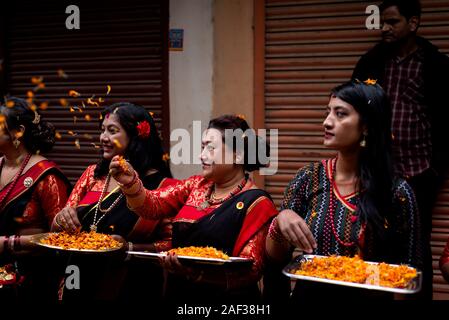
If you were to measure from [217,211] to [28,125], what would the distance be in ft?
5.50

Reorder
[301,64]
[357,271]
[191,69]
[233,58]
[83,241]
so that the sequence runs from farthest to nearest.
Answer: [191,69] < [233,58] < [301,64] < [83,241] < [357,271]

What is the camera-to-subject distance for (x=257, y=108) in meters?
4.66

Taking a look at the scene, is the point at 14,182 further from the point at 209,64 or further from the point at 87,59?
the point at 209,64

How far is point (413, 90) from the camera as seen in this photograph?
373 cm

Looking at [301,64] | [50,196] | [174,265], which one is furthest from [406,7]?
[50,196]

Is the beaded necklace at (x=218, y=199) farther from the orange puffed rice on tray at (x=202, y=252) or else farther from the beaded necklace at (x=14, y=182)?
the beaded necklace at (x=14, y=182)

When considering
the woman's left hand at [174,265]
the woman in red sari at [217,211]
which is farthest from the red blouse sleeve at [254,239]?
the woman's left hand at [174,265]

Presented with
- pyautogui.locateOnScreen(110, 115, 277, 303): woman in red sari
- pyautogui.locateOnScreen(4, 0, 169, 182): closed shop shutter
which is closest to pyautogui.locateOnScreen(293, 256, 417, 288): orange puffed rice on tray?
pyautogui.locateOnScreen(110, 115, 277, 303): woman in red sari

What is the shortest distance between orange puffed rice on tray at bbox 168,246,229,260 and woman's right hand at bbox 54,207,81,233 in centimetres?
73

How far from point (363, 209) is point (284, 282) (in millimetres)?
773

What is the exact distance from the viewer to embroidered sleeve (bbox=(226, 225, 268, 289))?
116 inches

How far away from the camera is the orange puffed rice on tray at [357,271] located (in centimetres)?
233

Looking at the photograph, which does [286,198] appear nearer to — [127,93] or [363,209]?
[363,209]
